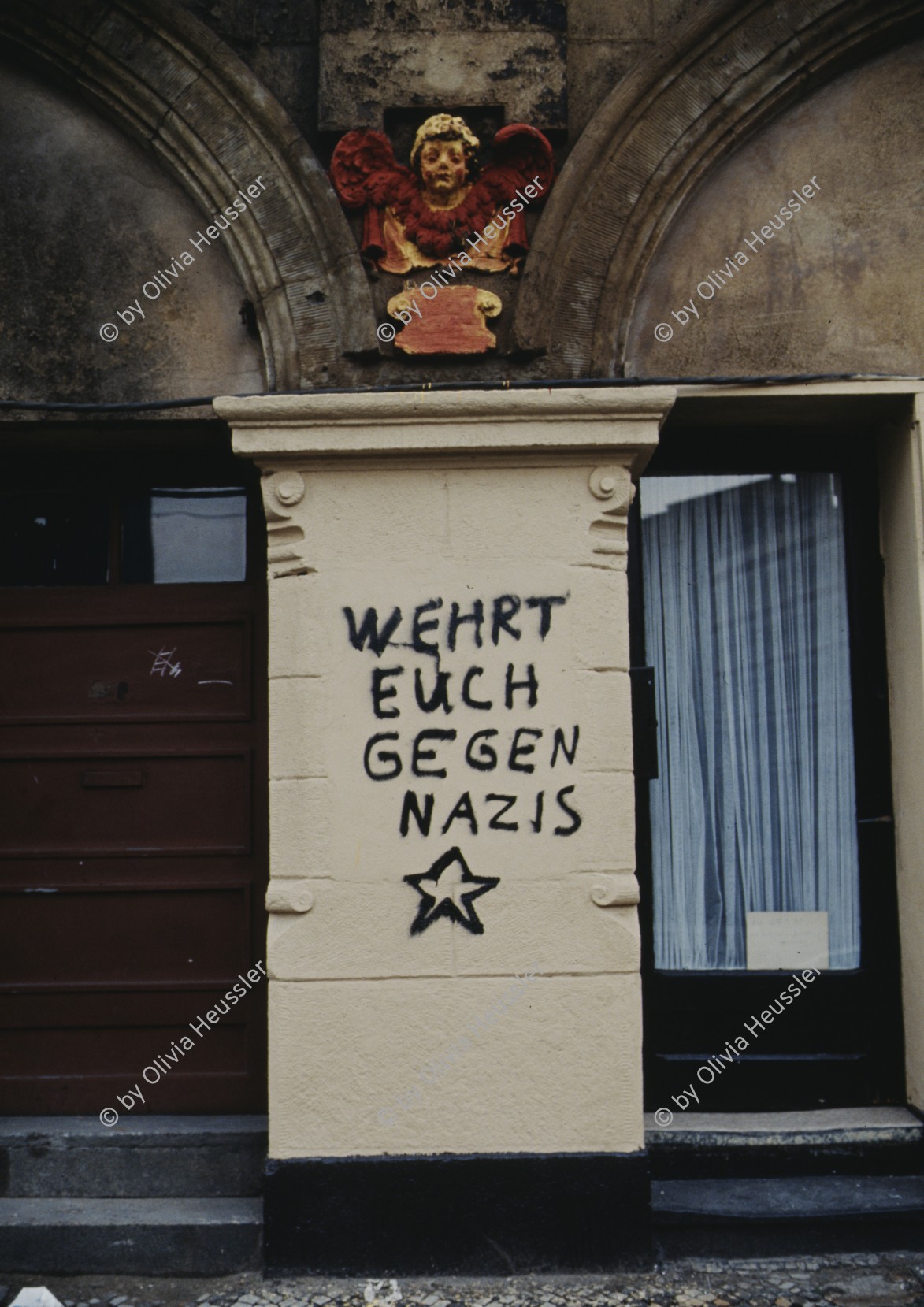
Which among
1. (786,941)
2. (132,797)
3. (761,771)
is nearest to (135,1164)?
(132,797)

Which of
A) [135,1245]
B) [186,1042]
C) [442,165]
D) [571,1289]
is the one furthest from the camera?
[186,1042]

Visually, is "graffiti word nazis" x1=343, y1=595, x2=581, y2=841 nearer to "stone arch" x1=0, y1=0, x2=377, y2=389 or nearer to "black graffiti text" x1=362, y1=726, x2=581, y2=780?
"black graffiti text" x1=362, y1=726, x2=581, y2=780

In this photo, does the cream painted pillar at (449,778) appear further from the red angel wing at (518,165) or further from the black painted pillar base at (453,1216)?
the red angel wing at (518,165)

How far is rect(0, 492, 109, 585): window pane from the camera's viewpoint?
14.5ft

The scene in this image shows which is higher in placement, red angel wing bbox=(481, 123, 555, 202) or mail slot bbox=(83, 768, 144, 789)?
red angel wing bbox=(481, 123, 555, 202)

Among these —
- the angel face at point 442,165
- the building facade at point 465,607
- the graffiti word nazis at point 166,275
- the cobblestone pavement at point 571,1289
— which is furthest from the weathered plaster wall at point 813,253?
the cobblestone pavement at point 571,1289

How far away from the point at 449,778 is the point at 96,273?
251cm

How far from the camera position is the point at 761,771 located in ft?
14.3

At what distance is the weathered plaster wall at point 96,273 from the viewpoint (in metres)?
4.07

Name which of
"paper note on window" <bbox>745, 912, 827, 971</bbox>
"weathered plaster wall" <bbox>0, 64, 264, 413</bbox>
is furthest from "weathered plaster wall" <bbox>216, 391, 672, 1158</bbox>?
"paper note on window" <bbox>745, 912, 827, 971</bbox>

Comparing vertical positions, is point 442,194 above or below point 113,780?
above

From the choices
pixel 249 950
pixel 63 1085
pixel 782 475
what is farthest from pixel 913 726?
pixel 63 1085

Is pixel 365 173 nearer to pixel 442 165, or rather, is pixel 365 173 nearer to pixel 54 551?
pixel 442 165

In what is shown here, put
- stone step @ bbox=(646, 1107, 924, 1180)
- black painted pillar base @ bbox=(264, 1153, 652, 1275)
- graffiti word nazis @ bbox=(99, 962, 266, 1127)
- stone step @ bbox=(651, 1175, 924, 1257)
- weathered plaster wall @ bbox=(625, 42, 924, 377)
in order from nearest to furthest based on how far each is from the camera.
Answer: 1. black painted pillar base @ bbox=(264, 1153, 652, 1275)
2. stone step @ bbox=(651, 1175, 924, 1257)
3. stone step @ bbox=(646, 1107, 924, 1180)
4. weathered plaster wall @ bbox=(625, 42, 924, 377)
5. graffiti word nazis @ bbox=(99, 962, 266, 1127)
